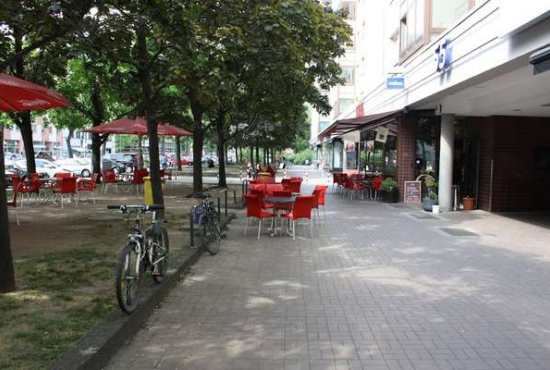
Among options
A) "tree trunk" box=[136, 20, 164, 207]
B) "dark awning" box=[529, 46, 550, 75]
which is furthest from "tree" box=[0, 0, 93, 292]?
"dark awning" box=[529, 46, 550, 75]

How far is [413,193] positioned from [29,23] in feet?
43.8

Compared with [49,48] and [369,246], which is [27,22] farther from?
[369,246]

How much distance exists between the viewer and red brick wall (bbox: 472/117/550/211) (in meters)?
15.2

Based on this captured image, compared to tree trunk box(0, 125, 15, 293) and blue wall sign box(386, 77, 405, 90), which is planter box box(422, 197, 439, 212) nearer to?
blue wall sign box(386, 77, 405, 90)

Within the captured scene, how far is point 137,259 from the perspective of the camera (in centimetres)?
515

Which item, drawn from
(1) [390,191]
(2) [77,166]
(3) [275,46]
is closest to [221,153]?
(1) [390,191]

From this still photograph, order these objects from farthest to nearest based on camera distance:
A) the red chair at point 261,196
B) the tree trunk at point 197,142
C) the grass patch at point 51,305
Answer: the tree trunk at point 197,142
the red chair at point 261,196
the grass patch at point 51,305

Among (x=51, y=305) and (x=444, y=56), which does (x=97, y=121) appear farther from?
(x=51, y=305)

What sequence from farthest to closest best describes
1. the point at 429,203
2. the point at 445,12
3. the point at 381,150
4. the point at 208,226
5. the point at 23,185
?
the point at 381,150 < the point at 429,203 < the point at 445,12 < the point at 23,185 < the point at 208,226

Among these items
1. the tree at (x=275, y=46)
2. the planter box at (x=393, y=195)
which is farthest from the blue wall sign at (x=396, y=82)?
the planter box at (x=393, y=195)

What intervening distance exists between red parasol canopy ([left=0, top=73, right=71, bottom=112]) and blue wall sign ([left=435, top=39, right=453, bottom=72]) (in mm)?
8039

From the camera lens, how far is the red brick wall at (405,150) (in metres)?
18.1

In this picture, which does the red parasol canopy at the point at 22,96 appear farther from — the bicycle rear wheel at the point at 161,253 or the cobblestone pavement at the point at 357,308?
the cobblestone pavement at the point at 357,308

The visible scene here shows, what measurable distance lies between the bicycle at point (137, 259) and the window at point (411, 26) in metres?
11.3
